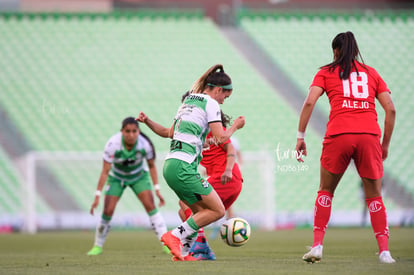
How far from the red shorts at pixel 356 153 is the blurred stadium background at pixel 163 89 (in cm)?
1025

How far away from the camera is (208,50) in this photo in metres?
19.9

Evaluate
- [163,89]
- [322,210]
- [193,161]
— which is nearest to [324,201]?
[322,210]

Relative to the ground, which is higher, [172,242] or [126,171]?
[126,171]

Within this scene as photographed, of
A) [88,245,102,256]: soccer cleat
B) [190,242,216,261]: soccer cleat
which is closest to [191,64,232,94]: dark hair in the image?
[190,242,216,261]: soccer cleat

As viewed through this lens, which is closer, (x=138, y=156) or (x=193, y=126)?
(x=193, y=126)

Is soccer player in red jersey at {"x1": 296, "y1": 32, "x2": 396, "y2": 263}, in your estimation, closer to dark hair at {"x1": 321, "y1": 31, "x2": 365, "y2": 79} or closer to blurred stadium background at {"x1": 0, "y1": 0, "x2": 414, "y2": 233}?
dark hair at {"x1": 321, "y1": 31, "x2": 365, "y2": 79}

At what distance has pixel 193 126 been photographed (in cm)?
642

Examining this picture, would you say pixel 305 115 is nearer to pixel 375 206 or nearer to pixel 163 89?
pixel 375 206

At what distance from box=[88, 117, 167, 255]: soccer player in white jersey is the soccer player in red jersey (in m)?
3.59

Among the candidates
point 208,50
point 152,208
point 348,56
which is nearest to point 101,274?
point 348,56

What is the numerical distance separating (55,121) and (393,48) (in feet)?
31.9

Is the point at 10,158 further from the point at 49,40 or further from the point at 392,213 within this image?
the point at 392,213

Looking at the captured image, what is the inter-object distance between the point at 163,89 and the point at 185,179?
507 inches

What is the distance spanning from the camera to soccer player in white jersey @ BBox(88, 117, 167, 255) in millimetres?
9383
